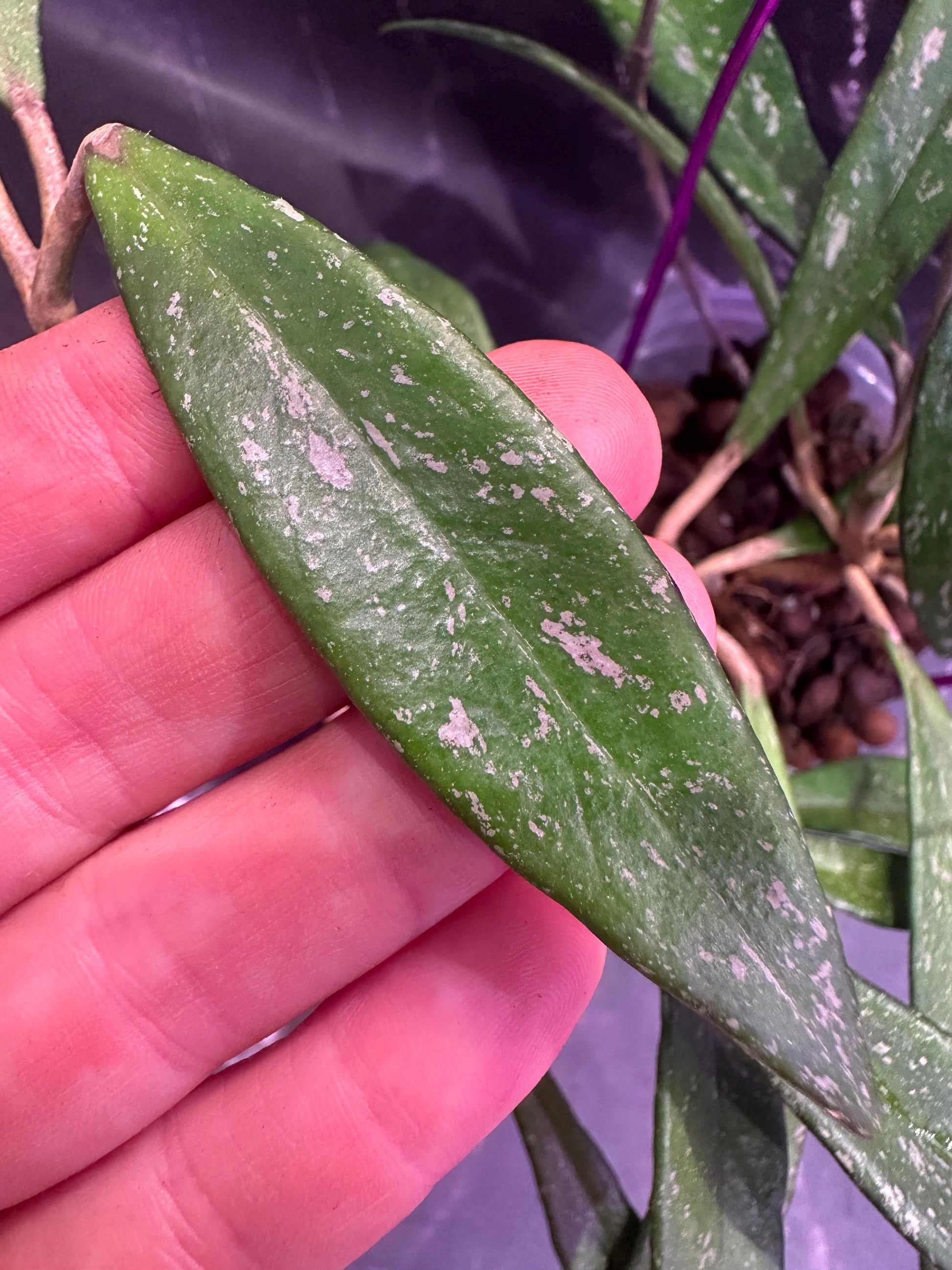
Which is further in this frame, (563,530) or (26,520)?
(26,520)

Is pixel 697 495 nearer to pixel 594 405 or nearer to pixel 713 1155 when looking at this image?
pixel 594 405

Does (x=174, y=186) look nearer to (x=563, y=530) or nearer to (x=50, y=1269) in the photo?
(x=563, y=530)

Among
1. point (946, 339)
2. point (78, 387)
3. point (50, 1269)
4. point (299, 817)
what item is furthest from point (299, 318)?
point (50, 1269)

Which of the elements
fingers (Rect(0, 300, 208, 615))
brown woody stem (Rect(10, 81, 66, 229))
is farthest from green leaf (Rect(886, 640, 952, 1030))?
brown woody stem (Rect(10, 81, 66, 229))

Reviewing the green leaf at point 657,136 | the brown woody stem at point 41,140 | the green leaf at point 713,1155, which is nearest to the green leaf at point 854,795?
the green leaf at point 713,1155

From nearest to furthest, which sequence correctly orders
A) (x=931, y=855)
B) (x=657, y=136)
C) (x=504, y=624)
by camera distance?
(x=504, y=624) < (x=931, y=855) < (x=657, y=136)

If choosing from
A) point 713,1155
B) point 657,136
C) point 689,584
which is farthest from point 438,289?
point 713,1155

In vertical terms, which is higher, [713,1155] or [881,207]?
[881,207]

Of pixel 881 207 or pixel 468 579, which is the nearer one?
pixel 468 579
